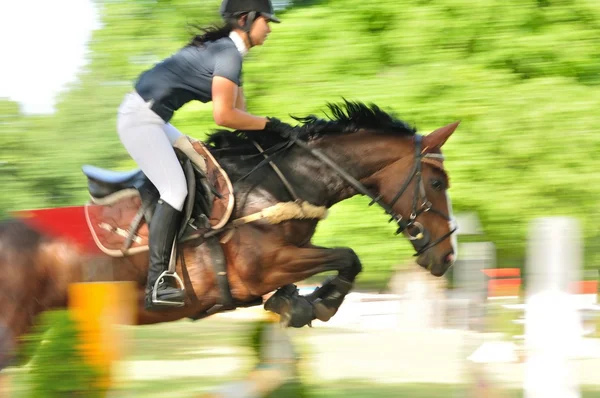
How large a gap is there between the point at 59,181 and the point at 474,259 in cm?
787

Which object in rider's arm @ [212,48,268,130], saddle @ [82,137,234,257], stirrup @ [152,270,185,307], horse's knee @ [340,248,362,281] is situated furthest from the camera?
horse's knee @ [340,248,362,281]

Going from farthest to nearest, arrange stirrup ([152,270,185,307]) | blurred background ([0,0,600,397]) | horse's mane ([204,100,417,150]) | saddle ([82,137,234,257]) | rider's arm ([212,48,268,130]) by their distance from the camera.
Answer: blurred background ([0,0,600,397]) < horse's mane ([204,100,417,150]) < saddle ([82,137,234,257]) < stirrup ([152,270,185,307]) < rider's arm ([212,48,268,130])

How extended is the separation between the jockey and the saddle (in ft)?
0.32

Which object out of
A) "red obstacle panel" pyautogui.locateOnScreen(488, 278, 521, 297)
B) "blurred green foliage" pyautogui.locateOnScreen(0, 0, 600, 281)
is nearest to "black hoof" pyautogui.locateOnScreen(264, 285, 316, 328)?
"blurred green foliage" pyautogui.locateOnScreen(0, 0, 600, 281)

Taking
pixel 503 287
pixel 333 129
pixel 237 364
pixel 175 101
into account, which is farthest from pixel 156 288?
pixel 503 287

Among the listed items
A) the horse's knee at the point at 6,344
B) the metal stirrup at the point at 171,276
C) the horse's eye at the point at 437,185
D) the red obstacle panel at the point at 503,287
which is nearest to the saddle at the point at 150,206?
the metal stirrup at the point at 171,276

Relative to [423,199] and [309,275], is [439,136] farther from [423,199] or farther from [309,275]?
[309,275]

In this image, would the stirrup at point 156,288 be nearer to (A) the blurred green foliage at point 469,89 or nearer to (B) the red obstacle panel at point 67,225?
(B) the red obstacle panel at point 67,225

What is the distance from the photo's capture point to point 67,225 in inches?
205

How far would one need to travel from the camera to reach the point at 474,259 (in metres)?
7.87

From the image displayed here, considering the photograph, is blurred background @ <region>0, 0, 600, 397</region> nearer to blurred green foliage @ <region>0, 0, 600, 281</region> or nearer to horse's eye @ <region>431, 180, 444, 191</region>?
blurred green foliage @ <region>0, 0, 600, 281</region>

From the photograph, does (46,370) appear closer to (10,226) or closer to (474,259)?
(10,226)

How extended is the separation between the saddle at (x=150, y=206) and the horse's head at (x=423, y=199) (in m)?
0.95

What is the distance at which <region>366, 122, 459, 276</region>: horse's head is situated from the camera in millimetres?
5227
